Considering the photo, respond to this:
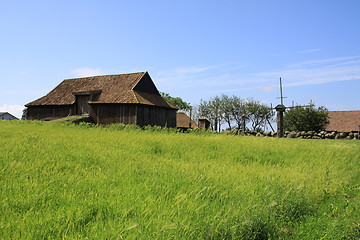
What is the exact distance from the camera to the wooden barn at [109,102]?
30594mm

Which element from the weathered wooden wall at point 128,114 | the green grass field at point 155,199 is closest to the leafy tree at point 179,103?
the weathered wooden wall at point 128,114

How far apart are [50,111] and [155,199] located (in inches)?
1346

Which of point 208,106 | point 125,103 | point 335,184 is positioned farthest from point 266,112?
point 335,184

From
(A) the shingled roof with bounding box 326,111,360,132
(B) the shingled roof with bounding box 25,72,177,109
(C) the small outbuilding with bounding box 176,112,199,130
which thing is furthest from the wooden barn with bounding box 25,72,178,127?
(A) the shingled roof with bounding box 326,111,360,132

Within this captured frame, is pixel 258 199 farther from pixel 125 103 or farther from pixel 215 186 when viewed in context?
pixel 125 103

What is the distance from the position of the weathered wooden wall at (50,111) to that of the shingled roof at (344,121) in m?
39.1

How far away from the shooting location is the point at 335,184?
28.0 ft

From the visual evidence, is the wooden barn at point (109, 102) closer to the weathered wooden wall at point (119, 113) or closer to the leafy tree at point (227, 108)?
the weathered wooden wall at point (119, 113)

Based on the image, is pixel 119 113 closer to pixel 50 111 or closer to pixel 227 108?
pixel 50 111

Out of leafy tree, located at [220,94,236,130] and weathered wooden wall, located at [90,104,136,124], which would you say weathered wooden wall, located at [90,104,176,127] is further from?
leafy tree, located at [220,94,236,130]

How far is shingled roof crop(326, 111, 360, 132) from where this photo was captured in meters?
45.9

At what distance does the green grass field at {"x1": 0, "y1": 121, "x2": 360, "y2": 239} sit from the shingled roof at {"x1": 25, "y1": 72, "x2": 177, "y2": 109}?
21.8 metres

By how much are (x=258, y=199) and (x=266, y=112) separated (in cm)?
5922

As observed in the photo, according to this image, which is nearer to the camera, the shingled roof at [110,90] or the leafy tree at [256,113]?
the shingled roof at [110,90]
